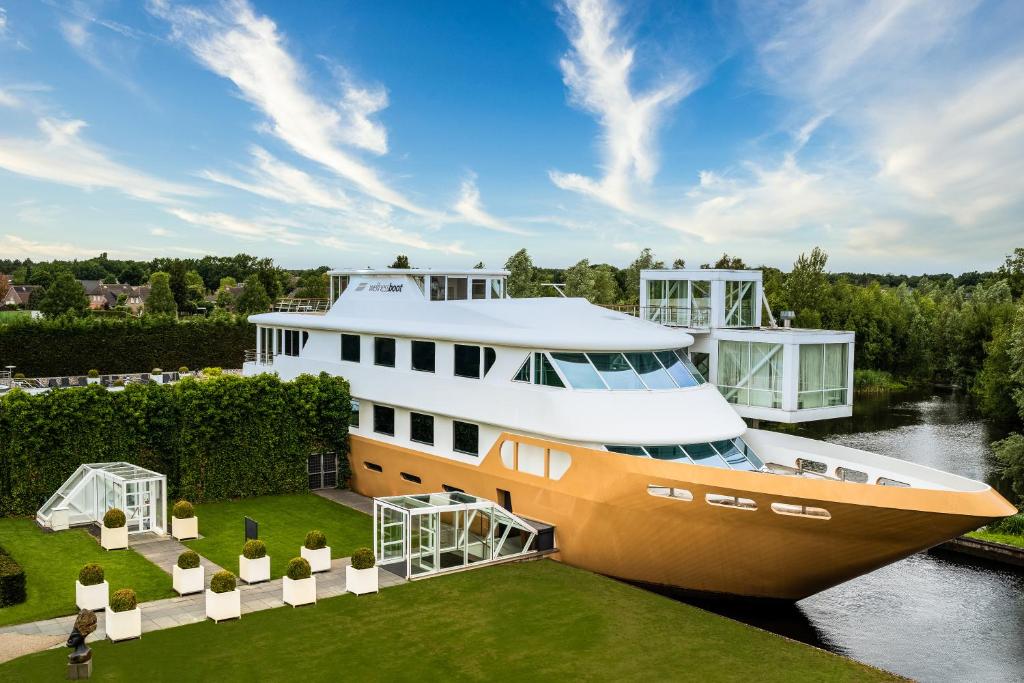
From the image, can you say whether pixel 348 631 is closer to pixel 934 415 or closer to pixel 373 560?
pixel 373 560

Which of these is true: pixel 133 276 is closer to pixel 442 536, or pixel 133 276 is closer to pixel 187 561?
pixel 442 536

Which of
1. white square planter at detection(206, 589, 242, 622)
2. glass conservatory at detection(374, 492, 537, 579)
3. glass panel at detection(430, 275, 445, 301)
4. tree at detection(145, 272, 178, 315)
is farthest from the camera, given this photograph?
tree at detection(145, 272, 178, 315)

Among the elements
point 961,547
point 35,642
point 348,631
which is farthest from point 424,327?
point 961,547

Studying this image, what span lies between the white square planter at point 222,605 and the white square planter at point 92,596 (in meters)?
1.65

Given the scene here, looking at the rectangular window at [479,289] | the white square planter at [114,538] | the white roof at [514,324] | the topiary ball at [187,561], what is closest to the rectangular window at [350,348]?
the white roof at [514,324]

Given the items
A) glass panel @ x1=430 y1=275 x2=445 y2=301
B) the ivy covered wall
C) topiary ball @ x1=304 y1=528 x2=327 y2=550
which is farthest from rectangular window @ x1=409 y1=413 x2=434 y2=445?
topiary ball @ x1=304 y1=528 x2=327 y2=550

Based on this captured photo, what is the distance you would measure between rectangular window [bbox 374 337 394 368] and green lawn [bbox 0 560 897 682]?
292 inches

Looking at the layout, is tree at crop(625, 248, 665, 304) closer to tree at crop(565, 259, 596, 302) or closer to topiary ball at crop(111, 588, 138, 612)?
tree at crop(565, 259, 596, 302)

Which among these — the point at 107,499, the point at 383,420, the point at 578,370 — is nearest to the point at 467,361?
the point at 578,370

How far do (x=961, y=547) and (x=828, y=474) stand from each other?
7039 mm

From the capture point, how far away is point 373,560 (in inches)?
561

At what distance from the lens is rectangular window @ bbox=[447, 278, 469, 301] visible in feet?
73.1

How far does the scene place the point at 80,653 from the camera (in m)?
10.7

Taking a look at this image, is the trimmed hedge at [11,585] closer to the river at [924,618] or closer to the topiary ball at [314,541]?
the topiary ball at [314,541]
